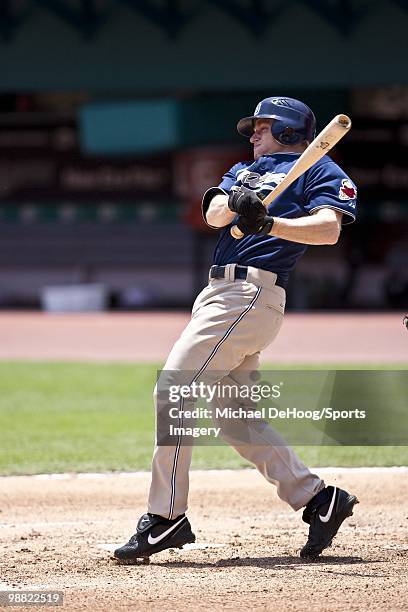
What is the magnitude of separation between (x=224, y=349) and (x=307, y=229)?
2.05ft

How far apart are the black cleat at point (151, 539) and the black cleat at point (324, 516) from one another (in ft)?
1.84

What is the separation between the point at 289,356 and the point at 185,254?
803cm

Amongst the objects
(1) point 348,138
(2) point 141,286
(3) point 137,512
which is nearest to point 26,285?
(2) point 141,286

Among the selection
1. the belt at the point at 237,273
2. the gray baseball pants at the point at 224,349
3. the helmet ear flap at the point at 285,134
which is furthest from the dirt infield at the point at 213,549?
the helmet ear flap at the point at 285,134

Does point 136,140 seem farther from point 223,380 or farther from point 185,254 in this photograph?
point 223,380

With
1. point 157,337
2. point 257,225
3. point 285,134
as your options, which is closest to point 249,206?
point 257,225

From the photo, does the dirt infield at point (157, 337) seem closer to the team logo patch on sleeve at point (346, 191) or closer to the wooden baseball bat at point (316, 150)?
the team logo patch on sleeve at point (346, 191)

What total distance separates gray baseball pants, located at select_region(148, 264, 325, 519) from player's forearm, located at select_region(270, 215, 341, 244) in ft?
1.01

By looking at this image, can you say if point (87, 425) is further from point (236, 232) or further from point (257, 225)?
point (257, 225)

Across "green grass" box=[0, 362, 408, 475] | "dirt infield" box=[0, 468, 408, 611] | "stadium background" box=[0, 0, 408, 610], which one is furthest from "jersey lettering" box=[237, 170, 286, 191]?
"green grass" box=[0, 362, 408, 475]

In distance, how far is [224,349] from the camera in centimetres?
498

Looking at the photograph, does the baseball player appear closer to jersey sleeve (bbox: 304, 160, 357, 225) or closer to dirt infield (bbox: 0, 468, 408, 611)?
jersey sleeve (bbox: 304, 160, 357, 225)

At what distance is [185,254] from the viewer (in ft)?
71.2

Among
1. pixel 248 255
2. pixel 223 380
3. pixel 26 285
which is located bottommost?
pixel 26 285
